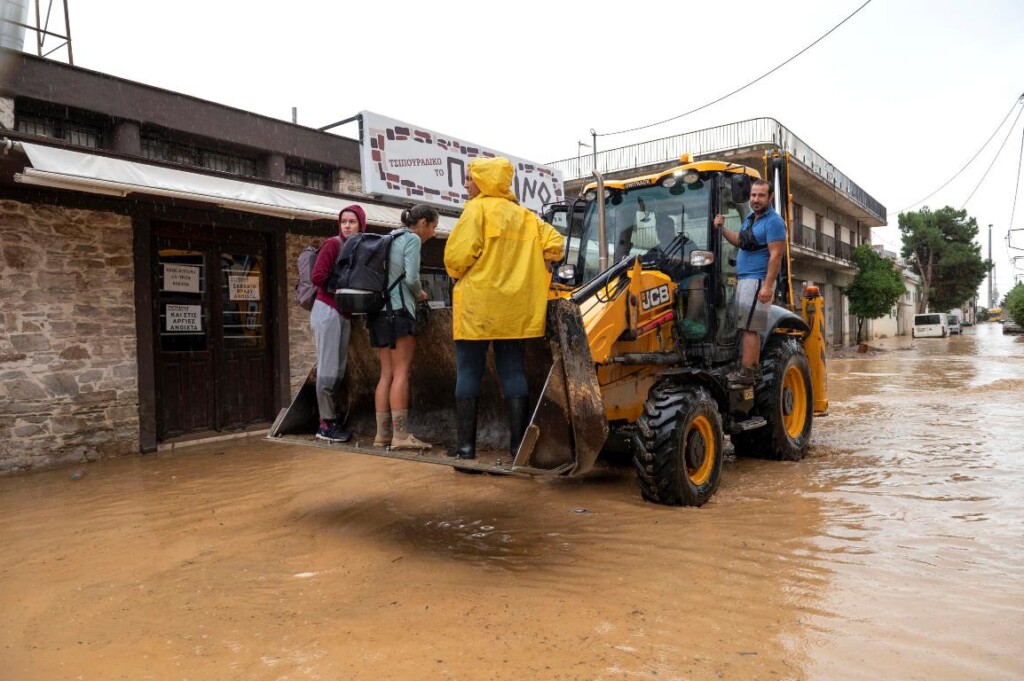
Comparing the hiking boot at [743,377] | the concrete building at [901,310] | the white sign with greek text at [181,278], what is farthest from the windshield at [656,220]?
the concrete building at [901,310]

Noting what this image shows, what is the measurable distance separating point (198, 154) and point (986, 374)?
56.5 ft

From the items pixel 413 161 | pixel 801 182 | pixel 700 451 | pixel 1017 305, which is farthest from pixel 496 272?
pixel 1017 305

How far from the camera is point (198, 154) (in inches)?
462

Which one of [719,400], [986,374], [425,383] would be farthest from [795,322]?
[986,374]

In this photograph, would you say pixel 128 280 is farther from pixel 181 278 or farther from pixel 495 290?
pixel 495 290

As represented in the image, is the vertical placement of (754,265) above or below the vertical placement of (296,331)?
above

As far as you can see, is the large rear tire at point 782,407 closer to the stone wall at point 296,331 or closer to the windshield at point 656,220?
the windshield at point 656,220

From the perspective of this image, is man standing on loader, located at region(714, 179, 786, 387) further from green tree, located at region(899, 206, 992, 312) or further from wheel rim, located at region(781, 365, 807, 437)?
green tree, located at region(899, 206, 992, 312)

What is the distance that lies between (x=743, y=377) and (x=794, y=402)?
150cm

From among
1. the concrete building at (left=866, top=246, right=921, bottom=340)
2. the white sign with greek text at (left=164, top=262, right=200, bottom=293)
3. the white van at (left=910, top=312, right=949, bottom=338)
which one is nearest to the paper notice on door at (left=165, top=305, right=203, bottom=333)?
the white sign with greek text at (left=164, top=262, right=200, bottom=293)

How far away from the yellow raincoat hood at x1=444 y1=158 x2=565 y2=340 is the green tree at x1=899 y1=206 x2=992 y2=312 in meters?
54.9

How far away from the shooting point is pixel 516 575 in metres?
3.61

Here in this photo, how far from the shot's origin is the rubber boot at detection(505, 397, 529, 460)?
3.80 meters

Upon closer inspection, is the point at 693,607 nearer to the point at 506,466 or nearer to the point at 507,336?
the point at 506,466
